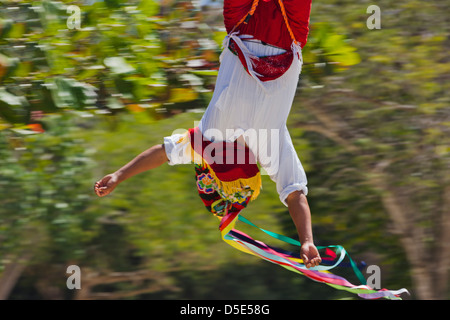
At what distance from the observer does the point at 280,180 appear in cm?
139

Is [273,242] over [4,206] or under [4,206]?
under

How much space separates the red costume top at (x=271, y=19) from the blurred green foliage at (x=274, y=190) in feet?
2.88

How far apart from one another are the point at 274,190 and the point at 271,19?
2.78 meters

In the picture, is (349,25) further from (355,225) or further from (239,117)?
(239,117)

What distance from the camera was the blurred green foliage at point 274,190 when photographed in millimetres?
3580

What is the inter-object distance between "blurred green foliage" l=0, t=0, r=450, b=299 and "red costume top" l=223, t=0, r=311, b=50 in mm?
877

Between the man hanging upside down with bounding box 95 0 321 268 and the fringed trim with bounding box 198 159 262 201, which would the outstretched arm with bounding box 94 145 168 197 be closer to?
the man hanging upside down with bounding box 95 0 321 268

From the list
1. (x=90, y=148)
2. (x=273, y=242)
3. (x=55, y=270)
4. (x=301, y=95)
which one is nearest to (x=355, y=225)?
(x=273, y=242)

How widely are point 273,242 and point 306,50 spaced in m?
2.64

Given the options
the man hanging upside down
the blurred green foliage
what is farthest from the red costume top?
the blurred green foliage

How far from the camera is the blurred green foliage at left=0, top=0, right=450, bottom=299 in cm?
358

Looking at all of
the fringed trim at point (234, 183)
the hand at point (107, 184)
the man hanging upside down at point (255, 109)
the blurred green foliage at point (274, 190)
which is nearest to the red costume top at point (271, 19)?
the man hanging upside down at point (255, 109)

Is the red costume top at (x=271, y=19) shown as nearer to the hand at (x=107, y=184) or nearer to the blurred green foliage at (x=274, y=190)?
the hand at (x=107, y=184)

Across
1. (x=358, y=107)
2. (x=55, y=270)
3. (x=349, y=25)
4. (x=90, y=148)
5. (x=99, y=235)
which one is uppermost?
(x=349, y=25)
